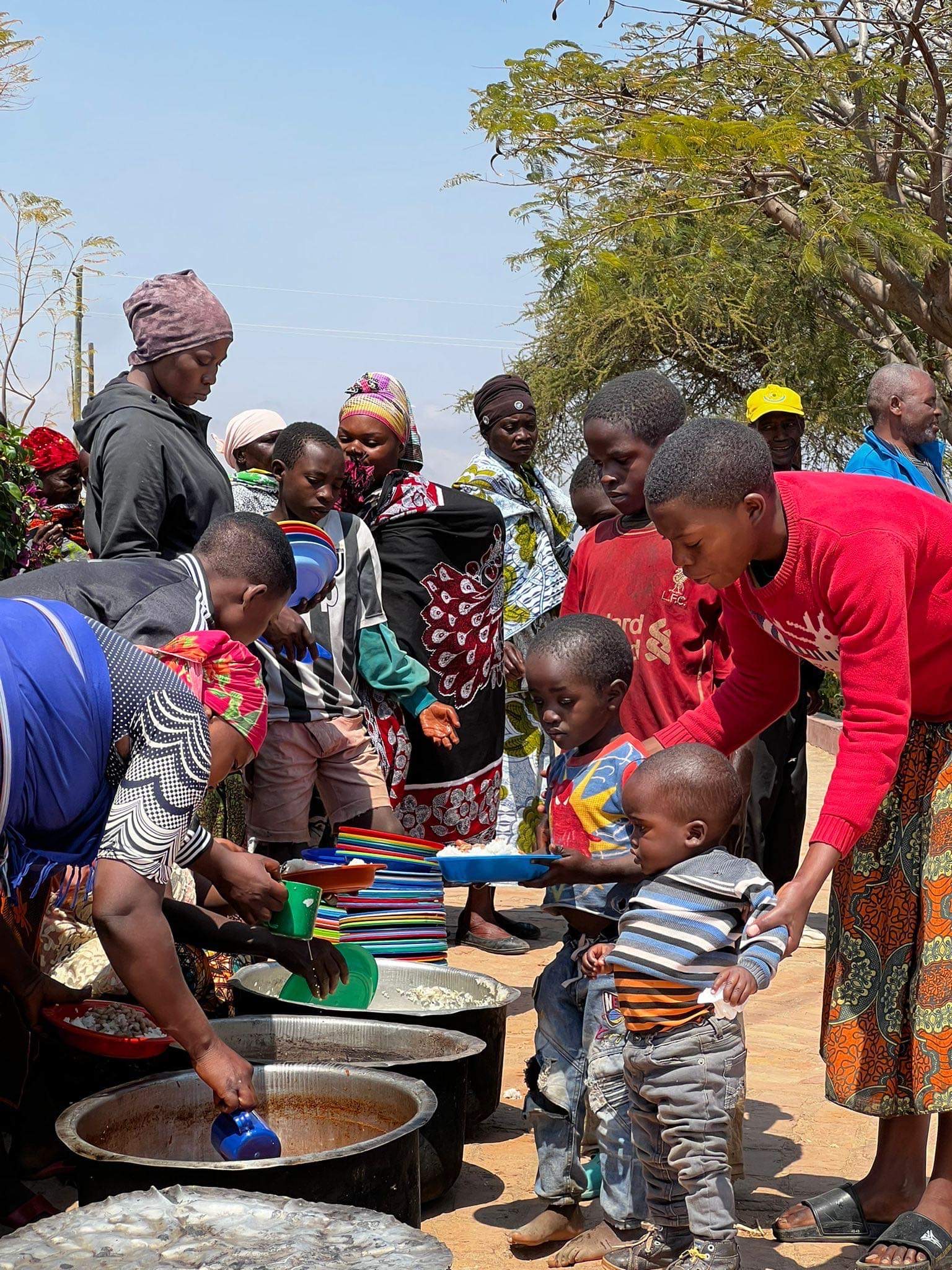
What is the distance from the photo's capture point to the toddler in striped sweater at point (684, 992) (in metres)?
2.79

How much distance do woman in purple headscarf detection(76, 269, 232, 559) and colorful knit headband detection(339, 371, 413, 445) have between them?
1.26 meters

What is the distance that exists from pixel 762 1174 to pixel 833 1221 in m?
Result: 0.49

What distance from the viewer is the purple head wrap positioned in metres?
4.52

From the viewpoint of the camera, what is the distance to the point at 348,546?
5.29 m

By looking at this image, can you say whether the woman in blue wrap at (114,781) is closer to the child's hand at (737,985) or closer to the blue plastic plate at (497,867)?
the blue plastic plate at (497,867)

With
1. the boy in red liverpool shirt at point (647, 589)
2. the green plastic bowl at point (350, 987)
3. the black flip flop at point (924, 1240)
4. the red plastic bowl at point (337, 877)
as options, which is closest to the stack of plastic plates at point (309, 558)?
the boy in red liverpool shirt at point (647, 589)

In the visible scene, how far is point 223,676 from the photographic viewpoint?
305cm

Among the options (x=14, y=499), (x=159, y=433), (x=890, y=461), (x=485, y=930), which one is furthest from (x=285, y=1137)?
(x=14, y=499)

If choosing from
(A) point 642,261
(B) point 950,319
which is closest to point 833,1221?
(B) point 950,319

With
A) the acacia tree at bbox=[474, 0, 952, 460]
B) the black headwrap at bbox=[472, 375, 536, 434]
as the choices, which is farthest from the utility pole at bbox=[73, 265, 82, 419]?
the black headwrap at bbox=[472, 375, 536, 434]

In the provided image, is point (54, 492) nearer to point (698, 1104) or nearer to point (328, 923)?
point (328, 923)

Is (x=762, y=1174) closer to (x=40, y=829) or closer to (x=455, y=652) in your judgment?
(x=40, y=829)

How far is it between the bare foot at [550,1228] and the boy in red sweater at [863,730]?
49 centimetres

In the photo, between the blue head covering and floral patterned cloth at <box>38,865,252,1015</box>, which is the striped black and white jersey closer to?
floral patterned cloth at <box>38,865,252,1015</box>
